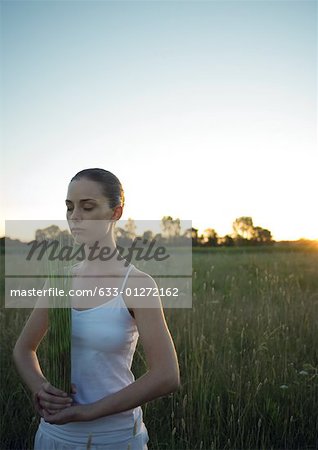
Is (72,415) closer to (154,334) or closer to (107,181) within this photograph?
(154,334)

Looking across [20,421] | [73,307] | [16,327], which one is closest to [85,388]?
[73,307]

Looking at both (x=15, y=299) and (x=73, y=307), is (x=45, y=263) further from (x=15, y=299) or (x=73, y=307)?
(x=15, y=299)

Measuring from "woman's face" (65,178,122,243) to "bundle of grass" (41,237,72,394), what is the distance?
0.50 feet

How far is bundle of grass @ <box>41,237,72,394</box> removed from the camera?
1630 mm

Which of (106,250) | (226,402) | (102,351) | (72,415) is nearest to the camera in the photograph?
(72,415)

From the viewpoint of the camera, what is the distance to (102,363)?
169cm

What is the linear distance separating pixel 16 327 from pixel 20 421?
4.08 feet

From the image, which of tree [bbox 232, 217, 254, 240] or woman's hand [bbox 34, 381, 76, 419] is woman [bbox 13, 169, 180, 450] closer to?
woman's hand [bbox 34, 381, 76, 419]

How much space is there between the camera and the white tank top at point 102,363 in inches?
64.6

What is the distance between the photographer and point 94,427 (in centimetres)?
168

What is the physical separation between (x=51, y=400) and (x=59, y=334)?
0.83 ft

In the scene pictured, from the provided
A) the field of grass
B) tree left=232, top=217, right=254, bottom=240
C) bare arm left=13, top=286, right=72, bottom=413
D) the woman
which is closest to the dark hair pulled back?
the woman

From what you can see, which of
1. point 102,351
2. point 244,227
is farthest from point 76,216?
point 244,227

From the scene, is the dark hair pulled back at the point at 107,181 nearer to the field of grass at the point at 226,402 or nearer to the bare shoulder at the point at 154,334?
the bare shoulder at the point at 154,334
